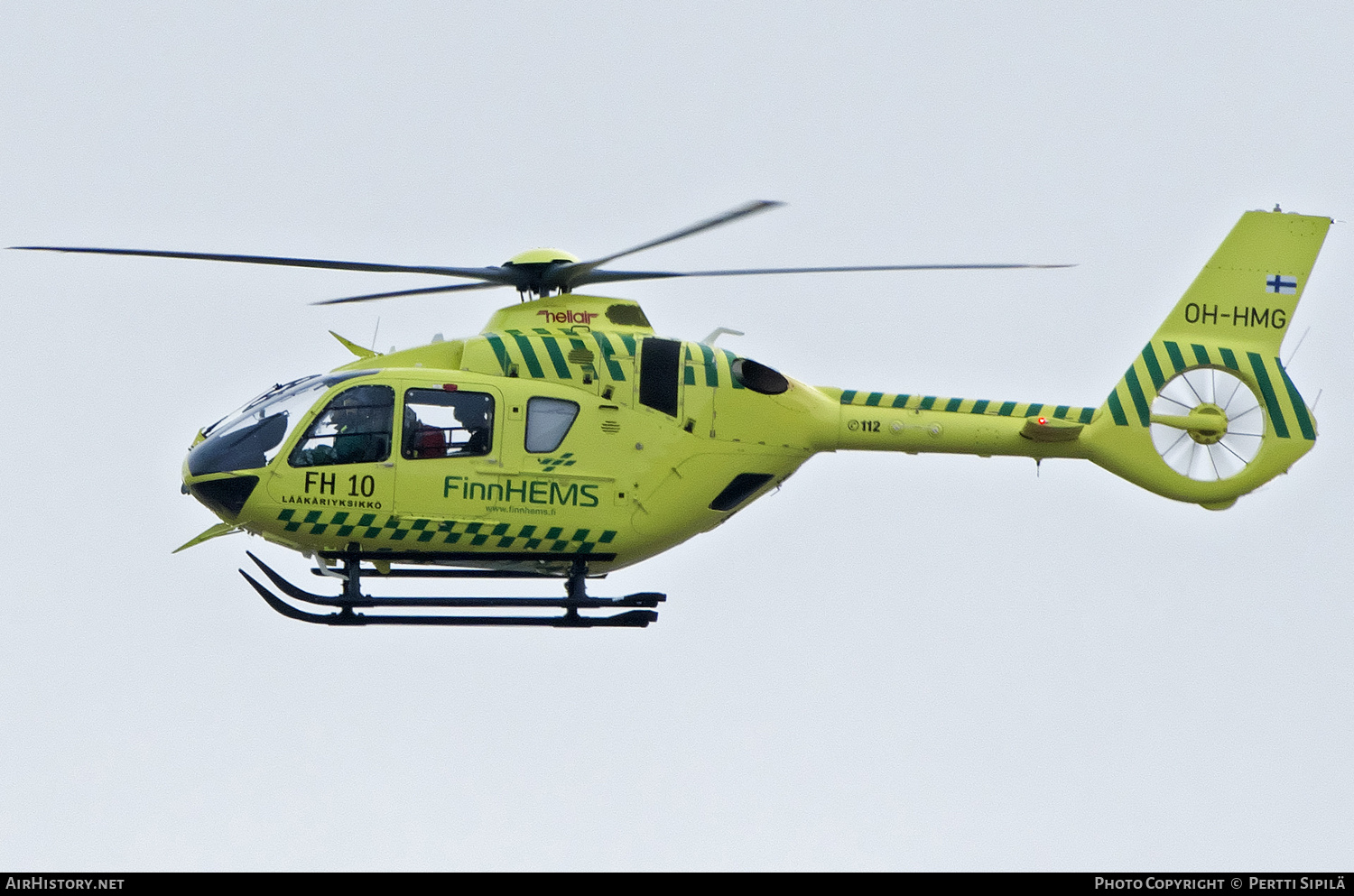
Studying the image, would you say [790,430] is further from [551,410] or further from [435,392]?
[435,392]

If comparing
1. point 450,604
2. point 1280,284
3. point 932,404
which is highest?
point 1280,284

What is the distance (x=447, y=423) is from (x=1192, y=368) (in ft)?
22.2

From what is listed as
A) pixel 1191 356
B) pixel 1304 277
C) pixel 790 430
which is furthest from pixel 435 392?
pixel 1304 277

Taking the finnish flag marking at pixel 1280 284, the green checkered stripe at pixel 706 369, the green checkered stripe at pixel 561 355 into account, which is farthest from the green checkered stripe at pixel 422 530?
the finnish flag marking at pixel 1280 284

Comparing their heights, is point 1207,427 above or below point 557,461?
above

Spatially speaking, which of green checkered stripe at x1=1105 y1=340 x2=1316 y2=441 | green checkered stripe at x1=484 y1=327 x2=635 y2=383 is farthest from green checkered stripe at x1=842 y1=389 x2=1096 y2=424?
green checkered stripe at x1=484 y1=327 x2=635 y2=383

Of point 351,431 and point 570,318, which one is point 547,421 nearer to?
point 570,318

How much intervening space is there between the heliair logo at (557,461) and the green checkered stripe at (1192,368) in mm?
4916

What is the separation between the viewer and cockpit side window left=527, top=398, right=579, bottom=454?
14219mm

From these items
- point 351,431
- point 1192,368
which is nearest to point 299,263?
point 351,431

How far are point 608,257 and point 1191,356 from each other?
5583mm

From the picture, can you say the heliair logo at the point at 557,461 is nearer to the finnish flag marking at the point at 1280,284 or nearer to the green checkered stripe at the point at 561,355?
the green checkered stripe at the point at 561,355

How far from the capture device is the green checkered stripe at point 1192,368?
15.4 meters

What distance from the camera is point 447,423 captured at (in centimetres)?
1413
